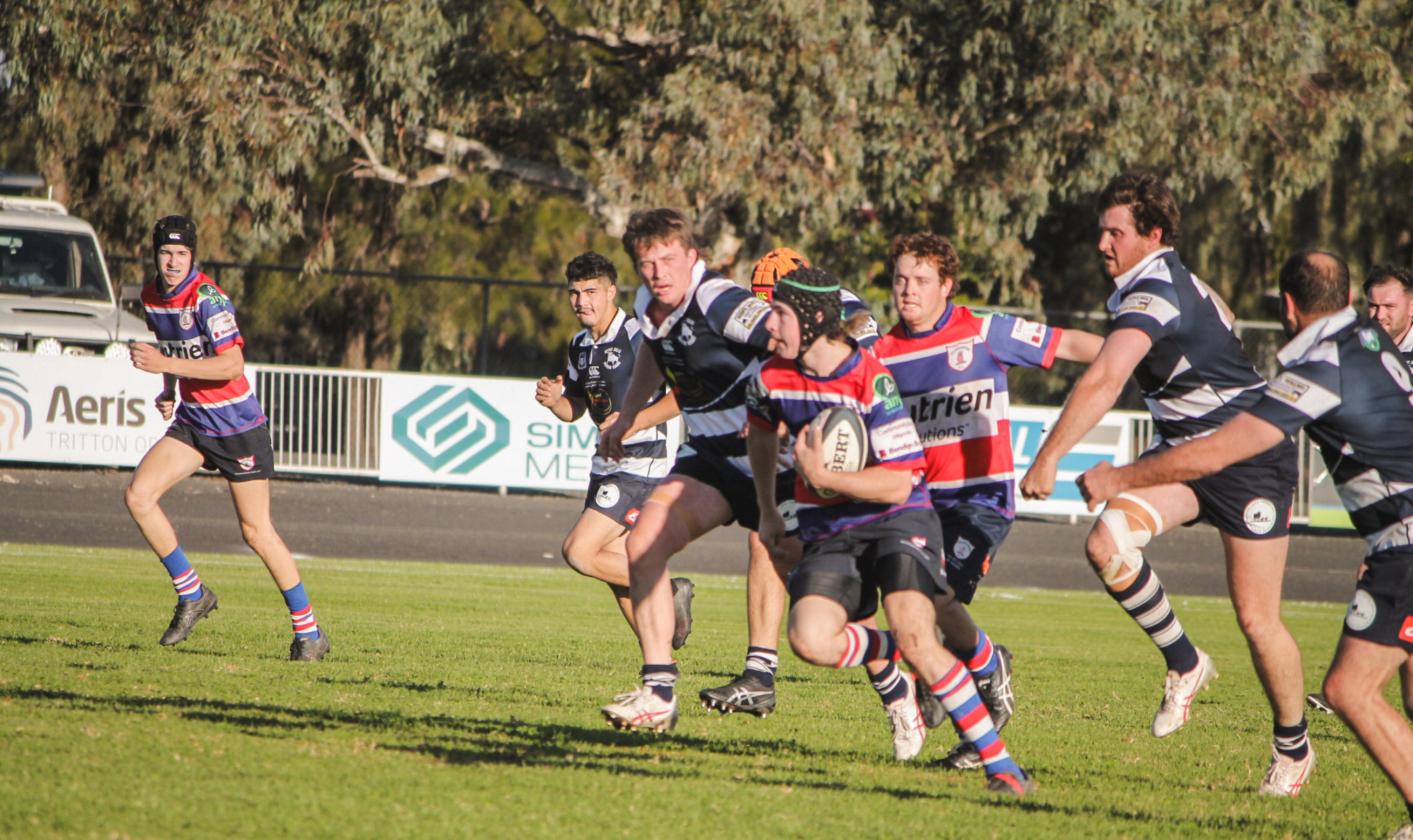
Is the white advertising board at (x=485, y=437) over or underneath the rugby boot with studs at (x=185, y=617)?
underneath

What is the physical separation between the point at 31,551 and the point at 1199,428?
10952mm

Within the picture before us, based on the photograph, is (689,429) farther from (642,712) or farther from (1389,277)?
(1389,277)

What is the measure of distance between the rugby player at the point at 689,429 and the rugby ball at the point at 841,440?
28.3 inches

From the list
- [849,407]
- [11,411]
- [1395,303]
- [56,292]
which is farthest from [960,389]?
[56,292]

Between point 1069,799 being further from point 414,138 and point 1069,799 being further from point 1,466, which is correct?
point 414,138

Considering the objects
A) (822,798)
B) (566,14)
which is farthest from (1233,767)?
(566,14)

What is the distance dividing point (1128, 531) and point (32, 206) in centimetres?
1740

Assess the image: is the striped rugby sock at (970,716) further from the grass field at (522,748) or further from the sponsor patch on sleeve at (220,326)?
the sponsor patch on sleeve at (220,326)

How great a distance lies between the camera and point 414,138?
22156 millimetres

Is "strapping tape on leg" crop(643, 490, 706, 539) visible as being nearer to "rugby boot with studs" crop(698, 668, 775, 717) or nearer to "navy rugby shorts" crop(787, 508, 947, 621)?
"rugby boot with studs" crop(698, 668, 775, 717)

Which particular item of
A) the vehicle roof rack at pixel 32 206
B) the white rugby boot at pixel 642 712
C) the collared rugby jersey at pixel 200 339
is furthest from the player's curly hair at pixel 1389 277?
the vehicle roof rack at pixel 32 206

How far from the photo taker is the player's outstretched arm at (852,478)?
15.0 ft

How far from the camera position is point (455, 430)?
18.5 m

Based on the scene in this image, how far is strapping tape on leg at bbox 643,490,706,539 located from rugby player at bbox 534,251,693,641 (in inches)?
48.6
